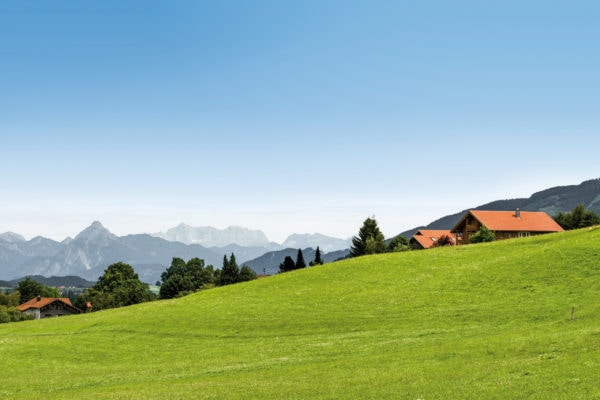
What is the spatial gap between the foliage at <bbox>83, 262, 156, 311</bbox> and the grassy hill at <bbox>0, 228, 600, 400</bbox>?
9037cm

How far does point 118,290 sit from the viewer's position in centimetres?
16850

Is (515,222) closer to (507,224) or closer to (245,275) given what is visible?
(507,224)

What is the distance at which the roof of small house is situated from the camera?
126750 mm

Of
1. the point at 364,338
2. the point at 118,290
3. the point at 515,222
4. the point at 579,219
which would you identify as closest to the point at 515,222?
the point at 515,222

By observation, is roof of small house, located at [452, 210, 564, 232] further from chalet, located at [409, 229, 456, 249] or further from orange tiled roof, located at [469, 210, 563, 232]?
chalet, located at [409, 229, 456, 249]

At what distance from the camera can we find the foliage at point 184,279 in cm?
18188

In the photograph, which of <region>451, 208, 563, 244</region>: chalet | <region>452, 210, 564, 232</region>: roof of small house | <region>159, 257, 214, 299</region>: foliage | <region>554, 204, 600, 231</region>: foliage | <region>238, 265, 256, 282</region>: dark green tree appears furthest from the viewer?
<region>159, 257, 214, 299</region>: foliage

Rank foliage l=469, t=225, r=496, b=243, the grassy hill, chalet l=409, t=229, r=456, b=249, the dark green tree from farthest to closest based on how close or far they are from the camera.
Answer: chalet l=409, t=229, r=456, b=249 < the dark green tree < foliage l=469, t=225, r=496, b=243 < the grassy hill

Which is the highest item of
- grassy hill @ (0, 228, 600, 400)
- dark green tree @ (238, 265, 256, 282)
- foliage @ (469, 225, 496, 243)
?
foliage @ (469, 225, 496, 243)

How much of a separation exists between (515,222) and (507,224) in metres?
3.44

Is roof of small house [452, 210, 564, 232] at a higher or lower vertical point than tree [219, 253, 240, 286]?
higher

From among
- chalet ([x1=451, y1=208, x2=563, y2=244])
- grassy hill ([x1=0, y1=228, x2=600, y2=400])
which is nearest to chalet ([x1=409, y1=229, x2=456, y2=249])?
chalet ([x1=451, y1=208, x2=563, y2=244])

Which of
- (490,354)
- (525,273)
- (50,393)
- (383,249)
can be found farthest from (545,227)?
(50,393)

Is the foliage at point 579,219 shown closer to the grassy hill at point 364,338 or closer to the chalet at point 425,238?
the chalet at point 425,238
